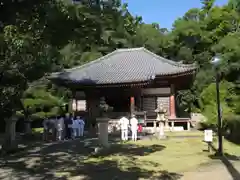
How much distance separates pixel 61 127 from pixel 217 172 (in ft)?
35.4

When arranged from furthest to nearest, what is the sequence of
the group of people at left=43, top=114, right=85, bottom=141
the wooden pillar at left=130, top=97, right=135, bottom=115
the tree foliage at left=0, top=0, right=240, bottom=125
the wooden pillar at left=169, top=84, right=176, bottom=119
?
the wooden pillar at left=169, top=84, right=176, bottom=119
the wooden pillar at left=130, top=97, right=135, bottom=115
the group of people at left=43, top=114, right=85, bottom=141
the tree foliage at left=0, top=0, right=240, bottom=125

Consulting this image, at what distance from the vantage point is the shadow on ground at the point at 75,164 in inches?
393

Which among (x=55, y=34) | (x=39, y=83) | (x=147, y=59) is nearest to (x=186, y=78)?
(x=147, y=59)

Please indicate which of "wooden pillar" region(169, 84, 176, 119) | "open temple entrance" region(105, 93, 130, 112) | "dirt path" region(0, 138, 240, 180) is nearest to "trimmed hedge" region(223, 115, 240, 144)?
"wooden pillar" region(169, 84, 176, 119)

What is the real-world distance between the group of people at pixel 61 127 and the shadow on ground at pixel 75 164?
2862 millimetres

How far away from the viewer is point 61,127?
18844 millimetres

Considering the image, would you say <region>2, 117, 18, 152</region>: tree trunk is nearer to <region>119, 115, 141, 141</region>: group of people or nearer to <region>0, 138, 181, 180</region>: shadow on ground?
<region>0, 138, 181, 180</region>: shadow on ground

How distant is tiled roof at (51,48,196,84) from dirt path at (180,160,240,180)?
1321 cm

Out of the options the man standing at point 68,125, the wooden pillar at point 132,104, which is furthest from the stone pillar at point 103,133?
the wooden pillar at point 132,104

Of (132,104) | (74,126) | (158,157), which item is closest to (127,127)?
(74,126)

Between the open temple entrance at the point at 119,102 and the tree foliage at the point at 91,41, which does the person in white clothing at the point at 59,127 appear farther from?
the open temple entrance at the point at 119,102

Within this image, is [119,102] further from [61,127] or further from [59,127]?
[59,127]

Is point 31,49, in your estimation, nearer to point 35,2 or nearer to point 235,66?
point 35,2

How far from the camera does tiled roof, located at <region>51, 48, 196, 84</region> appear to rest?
24.8 metres
